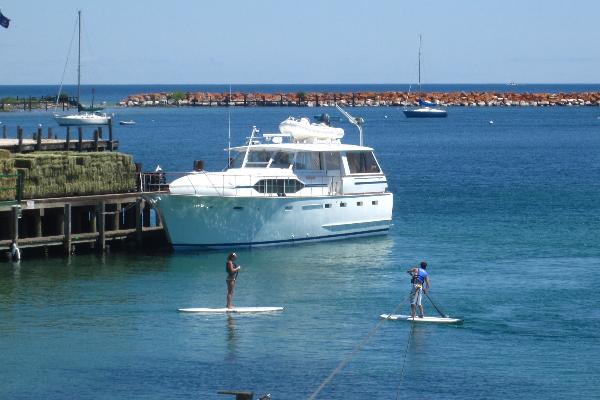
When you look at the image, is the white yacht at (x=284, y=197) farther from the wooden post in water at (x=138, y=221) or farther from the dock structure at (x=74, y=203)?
the dock structure at (x=74, y=203)

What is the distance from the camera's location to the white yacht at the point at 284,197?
44.8m

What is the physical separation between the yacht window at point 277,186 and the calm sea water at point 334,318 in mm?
2105

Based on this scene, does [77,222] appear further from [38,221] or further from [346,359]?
[346,359]

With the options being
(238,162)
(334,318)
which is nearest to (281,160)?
(238,162)

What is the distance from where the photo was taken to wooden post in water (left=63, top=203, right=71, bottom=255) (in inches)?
1690

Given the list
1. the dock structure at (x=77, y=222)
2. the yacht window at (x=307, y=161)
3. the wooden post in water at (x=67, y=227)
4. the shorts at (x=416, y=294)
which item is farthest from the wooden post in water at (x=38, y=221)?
the shorts at (x=416, y=294)

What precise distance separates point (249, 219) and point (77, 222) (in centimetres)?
585

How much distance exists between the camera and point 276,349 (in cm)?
3056

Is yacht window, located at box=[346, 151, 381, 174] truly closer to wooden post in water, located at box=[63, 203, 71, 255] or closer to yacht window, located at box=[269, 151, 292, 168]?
yacht window, located at box=[269, 151, 292, 168]

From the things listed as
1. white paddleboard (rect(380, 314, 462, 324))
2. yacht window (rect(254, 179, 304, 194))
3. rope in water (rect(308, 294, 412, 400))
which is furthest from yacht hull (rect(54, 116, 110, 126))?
white paddleboard (rect(380, 314, 462, 324))

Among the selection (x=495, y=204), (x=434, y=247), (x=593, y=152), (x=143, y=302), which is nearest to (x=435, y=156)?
(x=593, y=152)

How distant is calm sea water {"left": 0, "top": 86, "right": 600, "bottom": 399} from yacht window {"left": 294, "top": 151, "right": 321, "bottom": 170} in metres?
2.83

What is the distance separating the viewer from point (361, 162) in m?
49.7

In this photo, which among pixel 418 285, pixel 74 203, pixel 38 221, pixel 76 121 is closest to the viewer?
pixel 418 285
